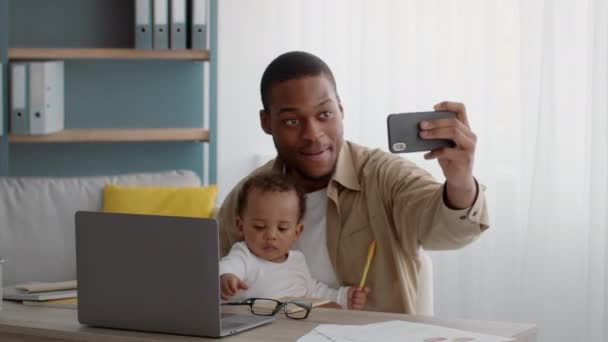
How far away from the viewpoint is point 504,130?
3.81 metres

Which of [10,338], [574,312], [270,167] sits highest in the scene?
[270,167]

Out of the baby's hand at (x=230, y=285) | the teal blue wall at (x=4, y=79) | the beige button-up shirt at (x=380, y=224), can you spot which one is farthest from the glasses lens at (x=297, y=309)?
the teal blue wall at (x=4, y=79)

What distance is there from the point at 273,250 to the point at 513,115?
5.23 ft

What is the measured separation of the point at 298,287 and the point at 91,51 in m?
2.06

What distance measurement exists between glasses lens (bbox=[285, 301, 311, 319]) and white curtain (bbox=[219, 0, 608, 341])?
69.4 inches

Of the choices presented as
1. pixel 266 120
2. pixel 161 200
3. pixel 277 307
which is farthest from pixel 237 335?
pixel 161 200

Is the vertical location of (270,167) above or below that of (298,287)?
above

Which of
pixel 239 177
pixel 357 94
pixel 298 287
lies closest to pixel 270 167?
pixel 298 287

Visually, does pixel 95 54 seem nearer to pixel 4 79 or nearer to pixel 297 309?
pixel 4 79

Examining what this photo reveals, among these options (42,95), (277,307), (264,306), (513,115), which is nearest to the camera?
(277,307)

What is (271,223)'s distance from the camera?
250 cm

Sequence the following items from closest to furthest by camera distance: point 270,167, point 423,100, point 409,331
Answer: point 409,331
point 270,167
point 423,100

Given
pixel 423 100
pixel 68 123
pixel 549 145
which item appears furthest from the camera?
pixel 68 123

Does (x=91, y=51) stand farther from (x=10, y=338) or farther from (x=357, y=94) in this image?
(x=10, y=338)
